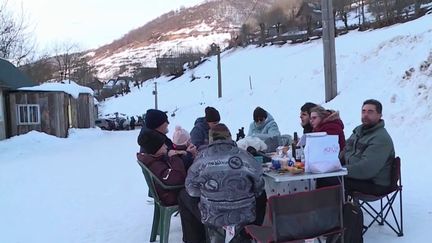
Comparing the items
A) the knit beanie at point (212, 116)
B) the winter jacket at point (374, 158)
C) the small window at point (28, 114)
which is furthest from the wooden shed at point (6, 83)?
the winter jacket at point (374, 158)

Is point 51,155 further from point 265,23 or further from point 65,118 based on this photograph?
point 265,23

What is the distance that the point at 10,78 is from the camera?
Result: 65.4 ft

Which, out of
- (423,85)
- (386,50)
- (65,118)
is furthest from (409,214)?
(65,118)

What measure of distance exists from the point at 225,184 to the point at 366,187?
153 centimetres

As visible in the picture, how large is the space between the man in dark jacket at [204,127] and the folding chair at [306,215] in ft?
9.29

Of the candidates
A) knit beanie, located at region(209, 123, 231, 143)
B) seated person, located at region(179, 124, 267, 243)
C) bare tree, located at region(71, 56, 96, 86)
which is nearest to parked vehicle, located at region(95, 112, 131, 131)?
bare tree, located at region(71, 56, 96, 86)

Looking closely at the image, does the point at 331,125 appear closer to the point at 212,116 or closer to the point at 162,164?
the point at 212,116

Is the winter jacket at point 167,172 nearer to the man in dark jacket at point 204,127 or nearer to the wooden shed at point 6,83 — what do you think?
the man in dark jacket at point 204,127

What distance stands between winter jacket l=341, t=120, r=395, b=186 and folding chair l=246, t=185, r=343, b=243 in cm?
111

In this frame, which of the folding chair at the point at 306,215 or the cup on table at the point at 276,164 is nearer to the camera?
the folding chair at the point at 306,215

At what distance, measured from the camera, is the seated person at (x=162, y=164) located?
436 centimetres

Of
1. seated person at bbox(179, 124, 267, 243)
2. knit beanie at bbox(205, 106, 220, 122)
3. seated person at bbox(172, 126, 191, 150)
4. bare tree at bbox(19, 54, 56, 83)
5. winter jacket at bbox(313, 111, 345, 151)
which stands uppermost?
bare tree at bbox(19, 54, 56, 83)

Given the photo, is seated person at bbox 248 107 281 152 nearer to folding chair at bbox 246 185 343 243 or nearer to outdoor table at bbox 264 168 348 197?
outdoor table at bbox 264 168 348 197

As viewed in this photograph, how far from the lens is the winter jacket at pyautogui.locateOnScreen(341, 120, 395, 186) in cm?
434
